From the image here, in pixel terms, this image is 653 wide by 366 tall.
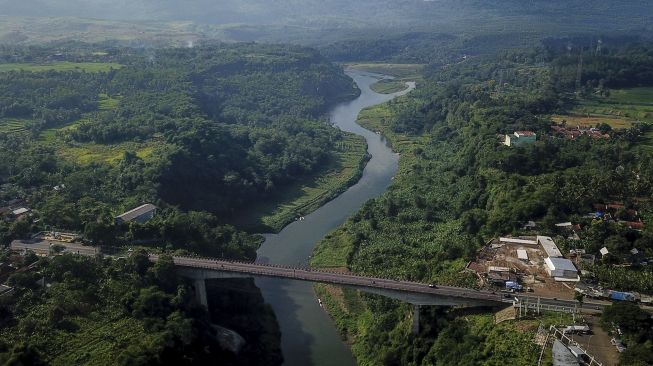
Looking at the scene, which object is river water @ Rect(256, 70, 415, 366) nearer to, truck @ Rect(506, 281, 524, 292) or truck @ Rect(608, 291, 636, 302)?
truck @ Rect(506, 281, 524, 292)

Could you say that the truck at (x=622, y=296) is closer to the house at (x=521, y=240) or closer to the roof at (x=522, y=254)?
the roof at (x=522, y=254)

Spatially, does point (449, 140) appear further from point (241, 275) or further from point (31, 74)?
point (31, 74)

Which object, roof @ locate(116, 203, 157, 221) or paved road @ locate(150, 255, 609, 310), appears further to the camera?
roof @ locate(116, 203, 157, 221)

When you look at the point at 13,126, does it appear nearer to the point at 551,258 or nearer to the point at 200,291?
the point at 200,291

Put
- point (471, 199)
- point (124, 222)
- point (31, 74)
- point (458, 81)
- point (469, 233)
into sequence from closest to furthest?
point (124, 222)
point (469, 233)
point (471, 199)
point (31, 74)
point (458, 81)

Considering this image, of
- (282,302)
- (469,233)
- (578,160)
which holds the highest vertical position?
(578,160)

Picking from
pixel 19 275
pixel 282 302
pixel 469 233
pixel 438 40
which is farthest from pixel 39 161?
pixel 438 40

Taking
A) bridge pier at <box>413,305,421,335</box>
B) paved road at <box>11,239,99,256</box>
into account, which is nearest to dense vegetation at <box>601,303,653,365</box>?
bridge pier at <box>413,305,421,335</box>
